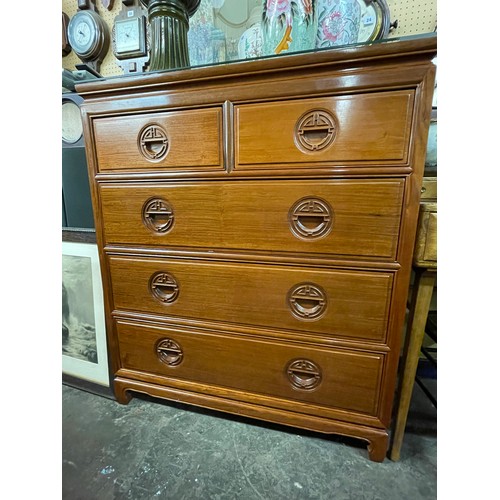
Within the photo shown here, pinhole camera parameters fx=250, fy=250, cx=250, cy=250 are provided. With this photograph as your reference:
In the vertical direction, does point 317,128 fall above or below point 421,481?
above

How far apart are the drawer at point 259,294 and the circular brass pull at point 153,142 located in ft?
1.06

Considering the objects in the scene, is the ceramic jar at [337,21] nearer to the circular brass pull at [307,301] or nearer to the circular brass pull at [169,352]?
the circular brass pull at [307,301]

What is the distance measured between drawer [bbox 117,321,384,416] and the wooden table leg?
3.7 inches

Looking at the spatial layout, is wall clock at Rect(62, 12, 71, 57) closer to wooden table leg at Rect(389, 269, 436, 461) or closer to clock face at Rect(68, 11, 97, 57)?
clock face at Rect(68, 11, 97, 57)

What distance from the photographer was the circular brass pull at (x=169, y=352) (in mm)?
879

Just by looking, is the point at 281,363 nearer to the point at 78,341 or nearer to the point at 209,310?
the point at 209,310

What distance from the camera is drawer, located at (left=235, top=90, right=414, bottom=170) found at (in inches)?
22.9

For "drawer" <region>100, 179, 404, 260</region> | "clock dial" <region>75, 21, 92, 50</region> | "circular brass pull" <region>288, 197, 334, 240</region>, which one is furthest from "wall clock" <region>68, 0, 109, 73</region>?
"circular brass pull" <region>288, 197, 334, 240</region>

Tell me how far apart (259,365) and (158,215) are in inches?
22.7

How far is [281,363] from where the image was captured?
0.77 metres

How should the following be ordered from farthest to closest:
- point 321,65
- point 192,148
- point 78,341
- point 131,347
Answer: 1. point 78,341
2. point 131,347
3. point 192,148
4. point 321,65

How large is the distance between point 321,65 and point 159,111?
45 cm

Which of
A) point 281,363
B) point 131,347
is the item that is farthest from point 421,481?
point 131,347

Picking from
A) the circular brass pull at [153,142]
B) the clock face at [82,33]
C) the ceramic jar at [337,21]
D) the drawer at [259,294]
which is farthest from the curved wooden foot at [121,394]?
the clock face at [82,33]
